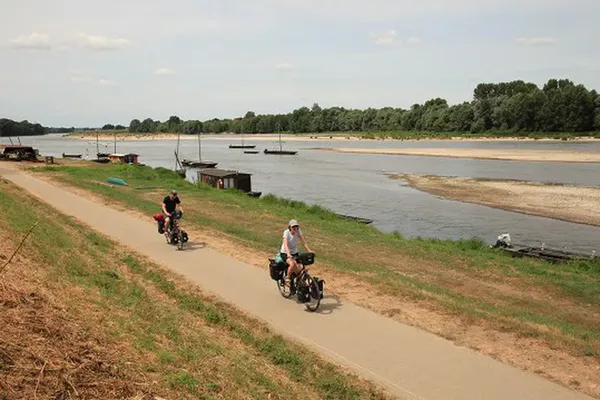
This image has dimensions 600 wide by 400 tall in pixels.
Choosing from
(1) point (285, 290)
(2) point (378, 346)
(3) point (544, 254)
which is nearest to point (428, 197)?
(3) point (544, 254)

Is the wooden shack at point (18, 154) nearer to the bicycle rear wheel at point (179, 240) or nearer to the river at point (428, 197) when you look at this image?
the river at point (428, 197)

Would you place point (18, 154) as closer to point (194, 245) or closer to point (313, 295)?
point (194, 245)

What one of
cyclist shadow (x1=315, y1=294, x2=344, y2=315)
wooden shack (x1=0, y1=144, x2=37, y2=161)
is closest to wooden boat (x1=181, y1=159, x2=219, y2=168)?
wooden shack (x1=0, y1=144, x2=37, y2=161)

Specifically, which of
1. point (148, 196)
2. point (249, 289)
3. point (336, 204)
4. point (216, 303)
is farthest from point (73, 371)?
point (336, 204)

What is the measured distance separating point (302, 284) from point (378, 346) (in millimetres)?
2465

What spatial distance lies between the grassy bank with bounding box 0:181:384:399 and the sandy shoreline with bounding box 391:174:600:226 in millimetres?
29058

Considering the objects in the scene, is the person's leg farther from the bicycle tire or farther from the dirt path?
the bicycle tire

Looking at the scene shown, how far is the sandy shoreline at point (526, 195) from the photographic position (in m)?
36.2

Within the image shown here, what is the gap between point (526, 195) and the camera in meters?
44.0

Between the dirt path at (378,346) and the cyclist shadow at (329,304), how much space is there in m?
0.02

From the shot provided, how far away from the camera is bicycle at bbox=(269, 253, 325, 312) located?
1088 centimetres

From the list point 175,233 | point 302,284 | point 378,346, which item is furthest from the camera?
point 175,233

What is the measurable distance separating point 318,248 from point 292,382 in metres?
11.7

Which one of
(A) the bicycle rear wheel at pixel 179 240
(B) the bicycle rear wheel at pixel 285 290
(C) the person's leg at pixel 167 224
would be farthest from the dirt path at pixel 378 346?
(C) the person's leg at pixel 167 224
